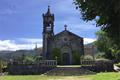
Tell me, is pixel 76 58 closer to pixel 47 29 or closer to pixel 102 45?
pixel 47 29

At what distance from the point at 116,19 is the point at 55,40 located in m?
47.0

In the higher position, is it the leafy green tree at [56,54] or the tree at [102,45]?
the tree at [102,45]

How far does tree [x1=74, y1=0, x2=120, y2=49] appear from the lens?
1631cm

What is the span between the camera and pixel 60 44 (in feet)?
214

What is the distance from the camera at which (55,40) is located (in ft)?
213

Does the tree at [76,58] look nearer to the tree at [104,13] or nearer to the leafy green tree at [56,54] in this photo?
the leafy green tree at [56,54]

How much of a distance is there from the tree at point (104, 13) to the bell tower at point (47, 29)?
4252cm

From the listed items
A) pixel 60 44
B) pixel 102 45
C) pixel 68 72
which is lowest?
pixel 68 72

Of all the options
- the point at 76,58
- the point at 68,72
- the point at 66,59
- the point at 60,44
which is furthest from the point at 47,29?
the point at 68,72

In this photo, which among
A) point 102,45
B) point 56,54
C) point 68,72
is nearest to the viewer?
point 68,72

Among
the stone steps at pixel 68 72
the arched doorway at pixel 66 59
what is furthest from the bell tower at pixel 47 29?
the stone steps at pixel 68 72

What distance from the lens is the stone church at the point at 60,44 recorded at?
6431 centimetres

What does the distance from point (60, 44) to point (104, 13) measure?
48.1 m

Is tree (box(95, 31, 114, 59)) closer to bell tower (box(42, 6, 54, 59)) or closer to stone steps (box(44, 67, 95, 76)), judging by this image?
bell tower (box(42, 6, 54, 59))
